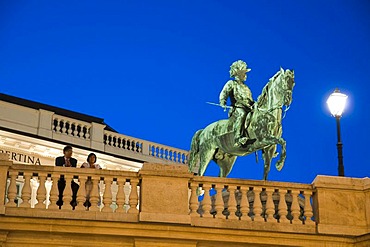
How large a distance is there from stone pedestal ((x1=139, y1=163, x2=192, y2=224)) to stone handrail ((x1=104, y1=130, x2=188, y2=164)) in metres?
29.4

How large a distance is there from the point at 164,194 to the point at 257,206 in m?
1.94

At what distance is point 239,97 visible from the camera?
2764 centimetres

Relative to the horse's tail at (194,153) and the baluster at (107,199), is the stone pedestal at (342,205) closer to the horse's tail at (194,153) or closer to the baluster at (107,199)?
the baluster at (107,199)

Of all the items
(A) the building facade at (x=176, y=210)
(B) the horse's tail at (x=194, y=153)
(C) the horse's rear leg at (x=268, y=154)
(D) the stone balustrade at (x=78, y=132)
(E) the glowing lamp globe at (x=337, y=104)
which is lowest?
(A) the building facade at (x=176, y=210)

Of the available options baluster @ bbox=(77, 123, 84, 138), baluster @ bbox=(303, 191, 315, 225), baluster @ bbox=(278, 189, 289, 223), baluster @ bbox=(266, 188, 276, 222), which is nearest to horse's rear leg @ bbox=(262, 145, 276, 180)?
baluster @ bbox=(303, 191, 315, 225)

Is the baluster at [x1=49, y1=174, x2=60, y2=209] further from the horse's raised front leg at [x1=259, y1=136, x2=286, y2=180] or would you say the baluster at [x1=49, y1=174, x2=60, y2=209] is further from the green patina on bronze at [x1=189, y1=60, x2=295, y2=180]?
the green patina on bronze at [x1=189, y1=60, x2=295, y2=180]

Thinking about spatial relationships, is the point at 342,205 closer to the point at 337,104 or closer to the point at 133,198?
the point at 133,198

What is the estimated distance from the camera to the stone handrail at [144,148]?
4988cm

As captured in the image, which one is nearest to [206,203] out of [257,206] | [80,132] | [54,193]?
[257,206]

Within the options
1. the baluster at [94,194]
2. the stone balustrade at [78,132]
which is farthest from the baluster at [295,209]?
the stone balustrade at [78,132]

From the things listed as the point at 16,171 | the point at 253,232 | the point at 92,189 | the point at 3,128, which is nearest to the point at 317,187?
the point at 253,232

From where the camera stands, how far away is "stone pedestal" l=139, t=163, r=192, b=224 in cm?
1977

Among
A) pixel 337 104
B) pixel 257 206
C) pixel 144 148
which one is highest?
pixel 144 148

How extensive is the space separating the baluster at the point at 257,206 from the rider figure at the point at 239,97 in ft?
22.2
